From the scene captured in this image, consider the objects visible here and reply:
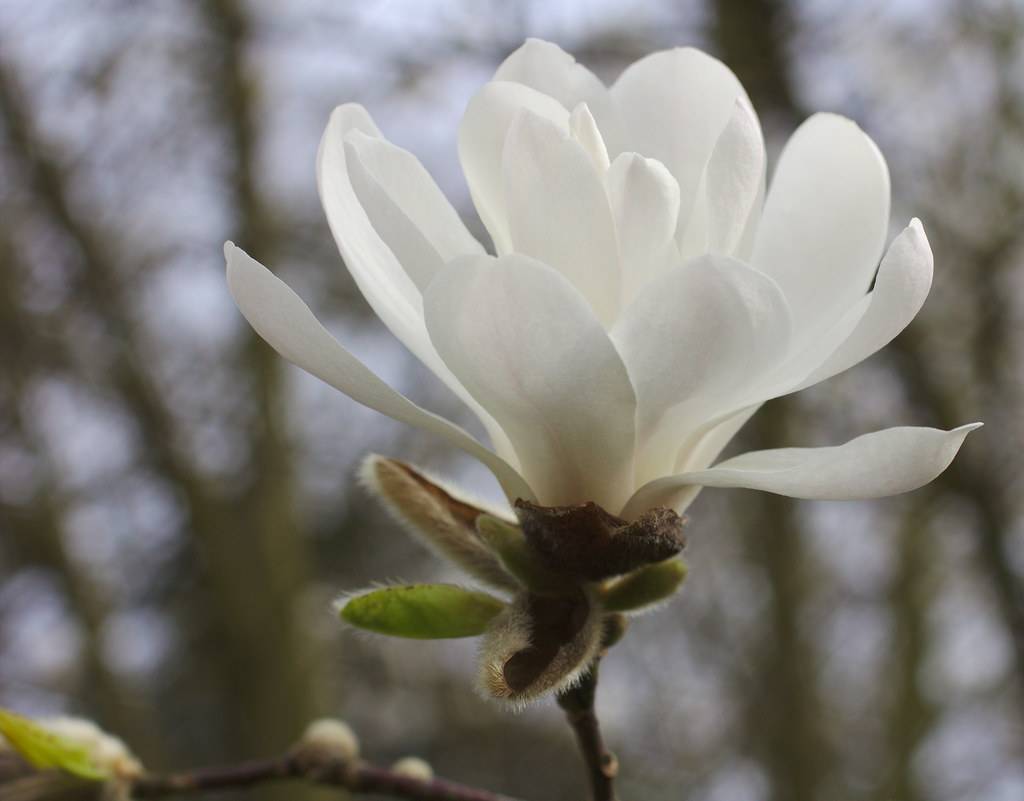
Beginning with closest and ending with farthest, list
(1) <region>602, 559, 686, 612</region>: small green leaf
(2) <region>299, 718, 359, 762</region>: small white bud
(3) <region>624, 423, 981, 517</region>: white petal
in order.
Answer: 1. (3) <region>624, 423, 981, 517</region>: white petal
2. (1) <region>602, 559, 686, 612</region>: small green leaf
3. (2) <region>299, 718, 359, 762</region>: small white bud

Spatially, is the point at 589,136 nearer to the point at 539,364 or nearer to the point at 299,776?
the point at 539,364

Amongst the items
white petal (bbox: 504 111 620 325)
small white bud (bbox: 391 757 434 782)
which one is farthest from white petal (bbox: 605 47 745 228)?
small white bud (bbox: 391 757 434 782)

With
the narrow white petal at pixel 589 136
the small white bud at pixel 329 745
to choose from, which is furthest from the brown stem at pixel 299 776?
the narrow white petal at pixel 589 136

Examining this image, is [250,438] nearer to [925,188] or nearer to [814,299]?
[925,188]

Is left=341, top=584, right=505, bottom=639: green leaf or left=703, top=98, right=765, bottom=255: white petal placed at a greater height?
left=703, top=98, right=765, bottom=255: white petal

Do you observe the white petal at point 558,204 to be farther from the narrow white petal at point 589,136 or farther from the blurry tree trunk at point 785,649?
the blurry tree trunk at point 785,649

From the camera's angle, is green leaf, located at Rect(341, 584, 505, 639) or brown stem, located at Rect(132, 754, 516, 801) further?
brown stem, located at Rect(132, 754, 516, 801)

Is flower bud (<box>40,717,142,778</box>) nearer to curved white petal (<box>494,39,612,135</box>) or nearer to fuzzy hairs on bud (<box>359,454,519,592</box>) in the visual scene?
fuzzy hairs on bud (<box>359,454,519,592</box>)

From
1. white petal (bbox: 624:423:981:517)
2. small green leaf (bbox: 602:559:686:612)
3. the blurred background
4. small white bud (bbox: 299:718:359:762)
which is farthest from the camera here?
the blurred background

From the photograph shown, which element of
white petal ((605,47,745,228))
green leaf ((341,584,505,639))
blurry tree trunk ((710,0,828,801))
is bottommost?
blurry tree trunk ((710,0,828,801))
